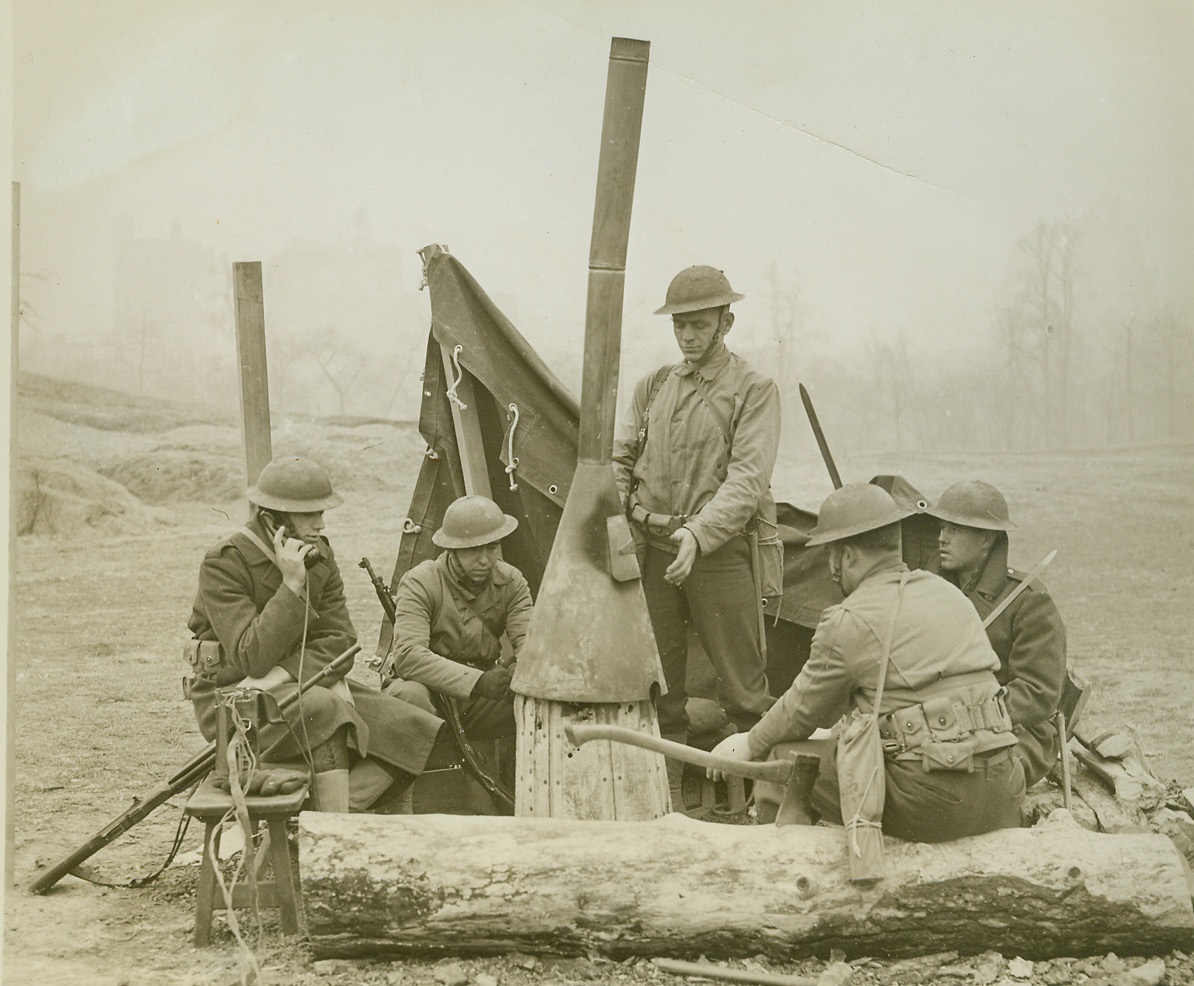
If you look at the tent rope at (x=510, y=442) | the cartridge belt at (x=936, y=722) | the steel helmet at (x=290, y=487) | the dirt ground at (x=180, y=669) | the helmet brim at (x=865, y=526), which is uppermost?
the tent rope at (x=510, y=442)

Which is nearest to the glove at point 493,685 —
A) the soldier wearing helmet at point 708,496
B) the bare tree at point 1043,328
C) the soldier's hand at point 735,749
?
the soldier wearing helmet at point 708,496

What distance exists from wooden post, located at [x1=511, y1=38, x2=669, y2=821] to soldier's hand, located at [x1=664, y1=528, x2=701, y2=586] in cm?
17

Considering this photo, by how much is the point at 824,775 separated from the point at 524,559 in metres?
2.40

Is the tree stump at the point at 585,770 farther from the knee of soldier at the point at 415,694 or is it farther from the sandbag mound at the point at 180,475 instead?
the sandbag mound at the point at 180,475

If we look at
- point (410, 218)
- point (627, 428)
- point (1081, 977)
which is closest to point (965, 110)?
point (410, 218)

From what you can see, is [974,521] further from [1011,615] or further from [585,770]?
[585,770]

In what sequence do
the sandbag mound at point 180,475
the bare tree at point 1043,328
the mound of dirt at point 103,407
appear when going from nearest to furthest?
the mound of dirt at point 103,407, the bare tree at point 1043,328, the sandbag mound at point 180,475

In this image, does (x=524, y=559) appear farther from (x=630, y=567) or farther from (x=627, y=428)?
(x=630, y=567)

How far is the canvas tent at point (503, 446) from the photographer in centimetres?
574

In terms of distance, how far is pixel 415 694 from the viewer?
506cm

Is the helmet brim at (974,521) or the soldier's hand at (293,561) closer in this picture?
the soldier's hand at (293,561)

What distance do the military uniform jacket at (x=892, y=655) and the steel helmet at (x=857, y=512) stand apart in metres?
0.18

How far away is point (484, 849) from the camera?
380 centimetres

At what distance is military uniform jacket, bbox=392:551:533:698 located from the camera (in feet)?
16.5
